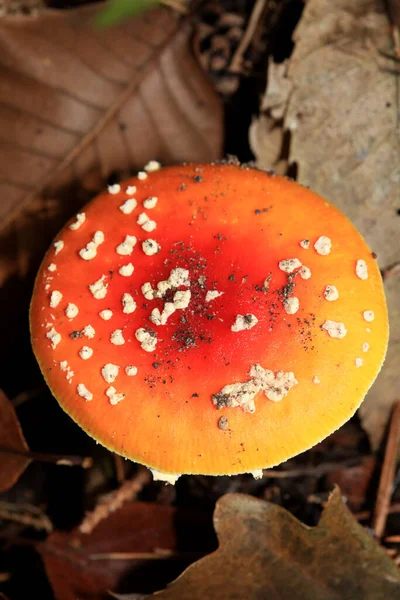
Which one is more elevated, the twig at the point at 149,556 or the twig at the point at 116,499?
the twig at the point at 116,499

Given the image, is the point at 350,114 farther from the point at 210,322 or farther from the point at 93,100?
the point at 210,322

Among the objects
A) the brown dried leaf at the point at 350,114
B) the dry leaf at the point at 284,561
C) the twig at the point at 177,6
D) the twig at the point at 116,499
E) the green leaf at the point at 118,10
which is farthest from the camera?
the twig at the point at 177,6

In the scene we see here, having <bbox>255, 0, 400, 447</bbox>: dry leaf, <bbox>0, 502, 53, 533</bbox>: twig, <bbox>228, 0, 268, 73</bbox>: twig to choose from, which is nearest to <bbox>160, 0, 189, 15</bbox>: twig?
<bbox>228, 0, 268, 73</bbox>: twig

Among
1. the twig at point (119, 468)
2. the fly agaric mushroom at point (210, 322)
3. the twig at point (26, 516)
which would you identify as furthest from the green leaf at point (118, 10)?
the twig at point (26, 516)

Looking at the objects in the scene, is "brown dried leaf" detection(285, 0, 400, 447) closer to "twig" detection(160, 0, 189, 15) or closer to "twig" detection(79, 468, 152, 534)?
"twig" detection(160, 0, 189, 15)

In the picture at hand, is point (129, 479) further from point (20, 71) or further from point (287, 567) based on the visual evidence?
point (20, 71)

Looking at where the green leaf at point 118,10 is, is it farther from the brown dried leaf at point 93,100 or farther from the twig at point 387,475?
the twig at point 387,475

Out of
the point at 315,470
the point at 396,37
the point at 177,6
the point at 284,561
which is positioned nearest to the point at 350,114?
the point at 396,37
